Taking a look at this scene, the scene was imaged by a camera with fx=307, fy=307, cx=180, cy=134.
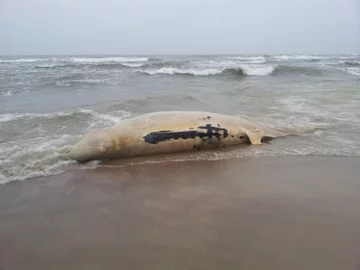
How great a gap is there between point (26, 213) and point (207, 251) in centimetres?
238

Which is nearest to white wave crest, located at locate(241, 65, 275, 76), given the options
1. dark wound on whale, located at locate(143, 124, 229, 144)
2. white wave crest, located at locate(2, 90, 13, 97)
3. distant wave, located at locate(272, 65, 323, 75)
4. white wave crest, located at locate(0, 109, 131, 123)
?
distant wave, located at locate(272, 65, 323, 75)

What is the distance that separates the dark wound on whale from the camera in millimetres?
5684

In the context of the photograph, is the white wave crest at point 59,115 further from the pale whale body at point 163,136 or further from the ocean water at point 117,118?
the pale whale body at point 163,136

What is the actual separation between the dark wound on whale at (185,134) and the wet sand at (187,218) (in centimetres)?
58

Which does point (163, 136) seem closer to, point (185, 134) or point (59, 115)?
point (185, 134)

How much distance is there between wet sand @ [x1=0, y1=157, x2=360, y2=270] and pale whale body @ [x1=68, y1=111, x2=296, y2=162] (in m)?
0.46

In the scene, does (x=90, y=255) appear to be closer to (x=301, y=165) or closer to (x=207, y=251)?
(x=207, y=251)

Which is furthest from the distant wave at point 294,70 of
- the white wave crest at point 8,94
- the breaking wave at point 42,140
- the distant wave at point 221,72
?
the breaking wave at point 42,140

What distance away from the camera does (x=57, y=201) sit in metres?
4.20

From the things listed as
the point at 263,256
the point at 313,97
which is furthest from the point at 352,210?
the point at 313,97

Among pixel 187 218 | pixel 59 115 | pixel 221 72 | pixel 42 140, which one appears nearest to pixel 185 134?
pixel 187 218

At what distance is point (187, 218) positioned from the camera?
12.0 ft

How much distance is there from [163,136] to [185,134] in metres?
0.43

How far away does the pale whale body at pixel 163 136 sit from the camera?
5508mm
